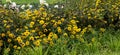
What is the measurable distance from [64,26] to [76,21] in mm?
251

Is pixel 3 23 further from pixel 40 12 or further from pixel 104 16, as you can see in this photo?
pixel 104 16

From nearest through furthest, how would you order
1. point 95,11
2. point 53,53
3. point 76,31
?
point 53,53
point 76,31
point 95,11

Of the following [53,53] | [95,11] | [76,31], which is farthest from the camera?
[95,11]

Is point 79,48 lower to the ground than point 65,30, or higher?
lower

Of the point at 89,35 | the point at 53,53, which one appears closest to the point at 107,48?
the point at 89,35

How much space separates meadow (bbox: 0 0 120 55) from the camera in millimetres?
6418

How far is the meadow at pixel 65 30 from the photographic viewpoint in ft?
21.1

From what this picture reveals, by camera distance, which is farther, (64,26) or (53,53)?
(64,26)

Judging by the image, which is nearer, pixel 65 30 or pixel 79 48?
pixel 79 48

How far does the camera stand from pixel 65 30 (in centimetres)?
699

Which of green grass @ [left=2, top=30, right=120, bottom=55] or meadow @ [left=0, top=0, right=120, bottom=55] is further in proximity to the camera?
meadow @ [left=0, top=0, right=120, bottom=55]

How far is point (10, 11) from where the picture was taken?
22.6ft

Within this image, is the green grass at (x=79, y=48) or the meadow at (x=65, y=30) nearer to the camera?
the green grass at (x=79, y=48)

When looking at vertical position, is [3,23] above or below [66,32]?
above
